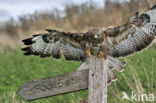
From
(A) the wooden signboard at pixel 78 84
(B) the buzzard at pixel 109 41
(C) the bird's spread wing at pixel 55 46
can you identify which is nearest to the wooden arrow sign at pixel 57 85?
(A) the wooden signboard at pixel 78 84

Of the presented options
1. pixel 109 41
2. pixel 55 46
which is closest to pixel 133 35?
pixel 109 41

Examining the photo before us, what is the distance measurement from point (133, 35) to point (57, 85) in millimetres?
1135

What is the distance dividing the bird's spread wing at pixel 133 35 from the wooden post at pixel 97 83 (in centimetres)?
63

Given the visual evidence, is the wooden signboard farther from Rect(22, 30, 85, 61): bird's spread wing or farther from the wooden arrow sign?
Rect(22, 30, 85, 61): bird's spread wing

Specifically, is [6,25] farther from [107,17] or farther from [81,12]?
[107,17]

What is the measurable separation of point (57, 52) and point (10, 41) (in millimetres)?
11683

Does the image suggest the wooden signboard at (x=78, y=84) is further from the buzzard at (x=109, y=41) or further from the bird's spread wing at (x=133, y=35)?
the bird's spread wing at (x=133, y=35)

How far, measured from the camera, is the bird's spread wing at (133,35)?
3.41 m

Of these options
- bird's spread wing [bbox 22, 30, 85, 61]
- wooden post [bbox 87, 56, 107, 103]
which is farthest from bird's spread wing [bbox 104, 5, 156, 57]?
wooden post [bbox 87, 56, 107, 103]

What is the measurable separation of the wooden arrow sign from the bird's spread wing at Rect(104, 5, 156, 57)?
2.26 feet

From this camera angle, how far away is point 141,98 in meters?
3.71

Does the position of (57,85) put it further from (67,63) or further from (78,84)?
(67,63)

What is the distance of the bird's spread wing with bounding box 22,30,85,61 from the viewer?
3.58 metres

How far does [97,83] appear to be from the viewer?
2816 mm
